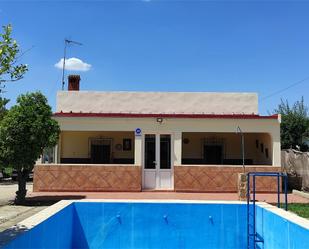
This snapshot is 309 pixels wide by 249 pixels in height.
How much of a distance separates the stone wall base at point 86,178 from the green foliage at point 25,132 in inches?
121

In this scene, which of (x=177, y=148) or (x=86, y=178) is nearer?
(x=86, y=178)

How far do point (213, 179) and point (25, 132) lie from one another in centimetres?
838

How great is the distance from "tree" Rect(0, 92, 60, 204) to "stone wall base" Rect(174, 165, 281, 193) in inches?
239

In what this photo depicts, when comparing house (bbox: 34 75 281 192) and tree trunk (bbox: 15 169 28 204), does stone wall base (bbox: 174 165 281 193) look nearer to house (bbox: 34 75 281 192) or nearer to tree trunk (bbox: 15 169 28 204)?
house (bbox: 34 75 281 192)

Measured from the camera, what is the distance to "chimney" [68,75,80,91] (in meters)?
25.0

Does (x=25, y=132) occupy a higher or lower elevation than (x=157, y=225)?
higher

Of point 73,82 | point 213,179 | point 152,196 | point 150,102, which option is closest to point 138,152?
point 152,196

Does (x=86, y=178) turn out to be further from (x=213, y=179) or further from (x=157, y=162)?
(x=213, y=179)

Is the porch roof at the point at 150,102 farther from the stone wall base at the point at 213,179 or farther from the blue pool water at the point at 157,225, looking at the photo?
the blue pool water at the point at 157,225

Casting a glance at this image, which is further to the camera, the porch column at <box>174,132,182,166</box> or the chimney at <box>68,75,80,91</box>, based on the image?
the chimney at <box>68,75,80,91</box>

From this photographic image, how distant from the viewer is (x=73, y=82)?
25.0 metres

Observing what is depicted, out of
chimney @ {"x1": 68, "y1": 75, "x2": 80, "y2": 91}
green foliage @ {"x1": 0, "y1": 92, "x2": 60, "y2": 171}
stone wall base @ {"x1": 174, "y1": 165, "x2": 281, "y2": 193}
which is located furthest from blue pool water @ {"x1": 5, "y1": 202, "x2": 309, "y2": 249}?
chimney @ {"x1": 68, "y1": 75, "x2": 80, "y2": 91}

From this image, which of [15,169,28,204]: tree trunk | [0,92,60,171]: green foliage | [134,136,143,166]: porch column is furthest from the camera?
[134,136,143,166]: porch column

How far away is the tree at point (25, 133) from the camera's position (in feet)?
48.0
